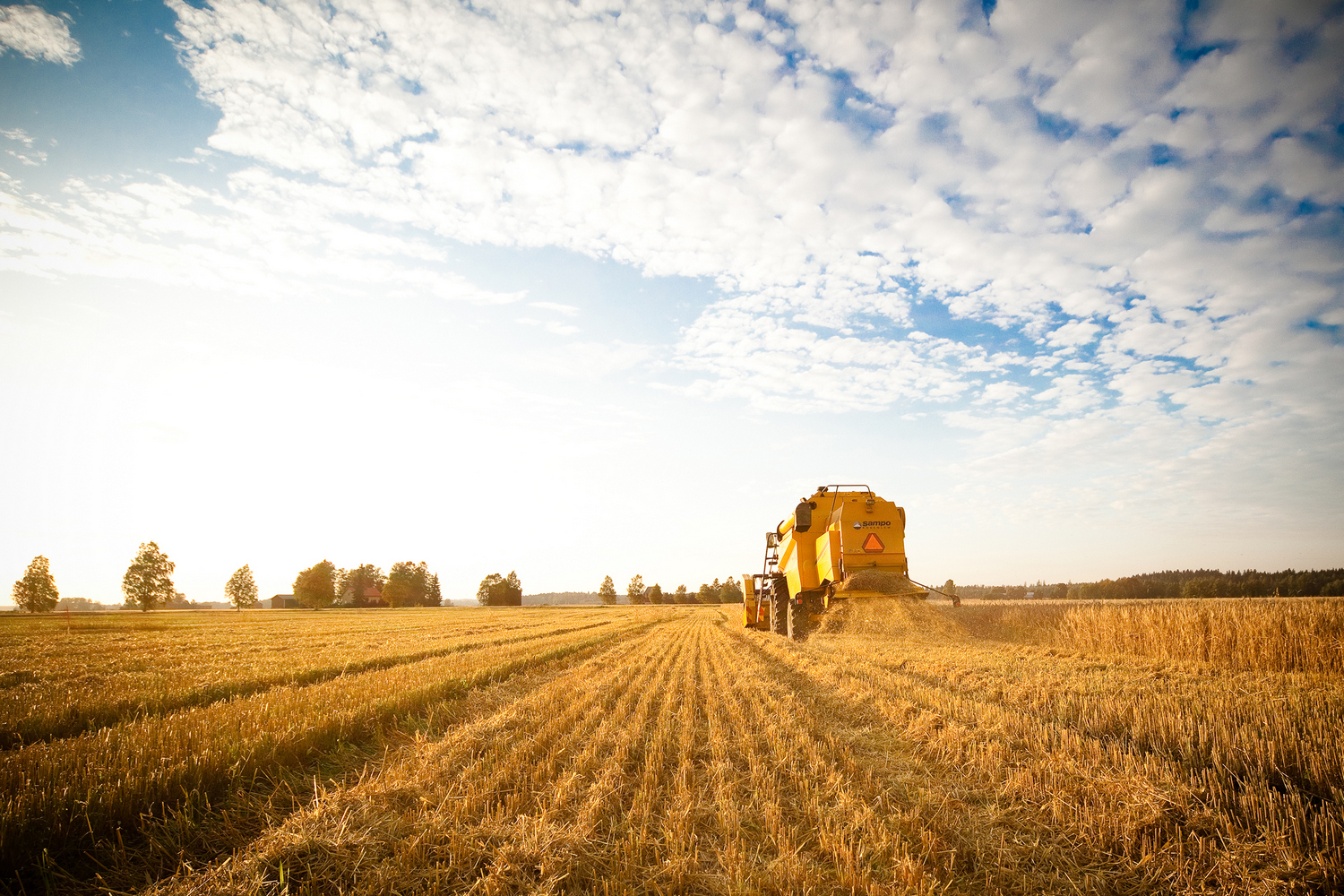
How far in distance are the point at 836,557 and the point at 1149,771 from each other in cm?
859

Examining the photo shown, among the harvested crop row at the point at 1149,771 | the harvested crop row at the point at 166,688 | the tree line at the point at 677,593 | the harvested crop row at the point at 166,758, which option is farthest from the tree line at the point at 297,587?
the harvested crop row at the point at 1149,771

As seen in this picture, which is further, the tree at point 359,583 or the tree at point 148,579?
the tree at point 359,583

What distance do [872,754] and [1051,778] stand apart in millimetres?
1377

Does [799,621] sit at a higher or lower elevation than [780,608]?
lower

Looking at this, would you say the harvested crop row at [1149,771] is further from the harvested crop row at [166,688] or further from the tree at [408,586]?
the tree at [408,586]

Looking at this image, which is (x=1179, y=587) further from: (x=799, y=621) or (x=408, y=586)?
(x=408, y=586)

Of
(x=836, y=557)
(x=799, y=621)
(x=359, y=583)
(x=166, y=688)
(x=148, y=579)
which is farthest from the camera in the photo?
(x=359, y=583)

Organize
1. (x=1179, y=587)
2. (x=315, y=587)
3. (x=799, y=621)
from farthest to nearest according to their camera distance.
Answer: (x=315, y=587) < (x=1179, y=587) < (x=799, y=621)

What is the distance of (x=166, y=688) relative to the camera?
711 cm

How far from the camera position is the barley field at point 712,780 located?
287 centimetres

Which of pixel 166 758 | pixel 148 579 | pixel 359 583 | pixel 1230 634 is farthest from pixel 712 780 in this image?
pixel 359 583

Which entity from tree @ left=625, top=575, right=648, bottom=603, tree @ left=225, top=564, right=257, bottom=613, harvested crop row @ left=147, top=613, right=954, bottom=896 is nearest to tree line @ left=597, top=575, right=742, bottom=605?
tree @ left=625, top=575, right=648, bottom=603

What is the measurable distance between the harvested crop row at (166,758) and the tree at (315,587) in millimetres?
76384

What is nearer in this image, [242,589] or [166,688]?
[166,688]
